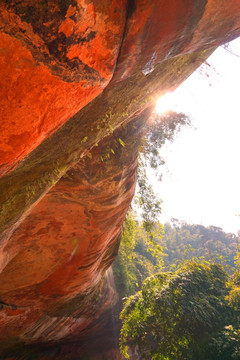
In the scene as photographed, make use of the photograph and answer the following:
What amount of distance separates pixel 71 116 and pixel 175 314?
7671 millimetres

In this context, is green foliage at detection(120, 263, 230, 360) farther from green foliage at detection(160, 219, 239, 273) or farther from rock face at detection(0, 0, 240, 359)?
green foliage at detection(160, 219, 239, 273)

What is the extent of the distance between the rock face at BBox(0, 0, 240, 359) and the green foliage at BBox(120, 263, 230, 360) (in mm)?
2492

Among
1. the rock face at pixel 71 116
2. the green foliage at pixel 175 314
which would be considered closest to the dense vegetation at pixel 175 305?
the green foliage at pixel 175 314

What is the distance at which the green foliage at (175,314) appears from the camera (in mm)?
6201

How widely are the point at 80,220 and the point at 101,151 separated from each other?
2.00 metres

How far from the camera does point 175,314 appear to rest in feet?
21.8

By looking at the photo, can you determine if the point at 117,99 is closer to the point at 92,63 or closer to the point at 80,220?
the point at 92,63

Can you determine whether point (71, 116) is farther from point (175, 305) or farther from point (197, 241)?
point (197, 241)

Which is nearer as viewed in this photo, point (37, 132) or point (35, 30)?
point (35, 30)

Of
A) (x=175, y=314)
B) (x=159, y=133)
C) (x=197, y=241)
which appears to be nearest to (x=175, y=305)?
(x=175, y=314)

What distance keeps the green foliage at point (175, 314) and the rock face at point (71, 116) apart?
249 cm

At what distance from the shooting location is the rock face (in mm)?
1134

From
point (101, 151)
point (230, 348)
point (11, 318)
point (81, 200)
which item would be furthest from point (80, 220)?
point (230, 348)

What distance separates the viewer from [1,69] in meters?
1.03
